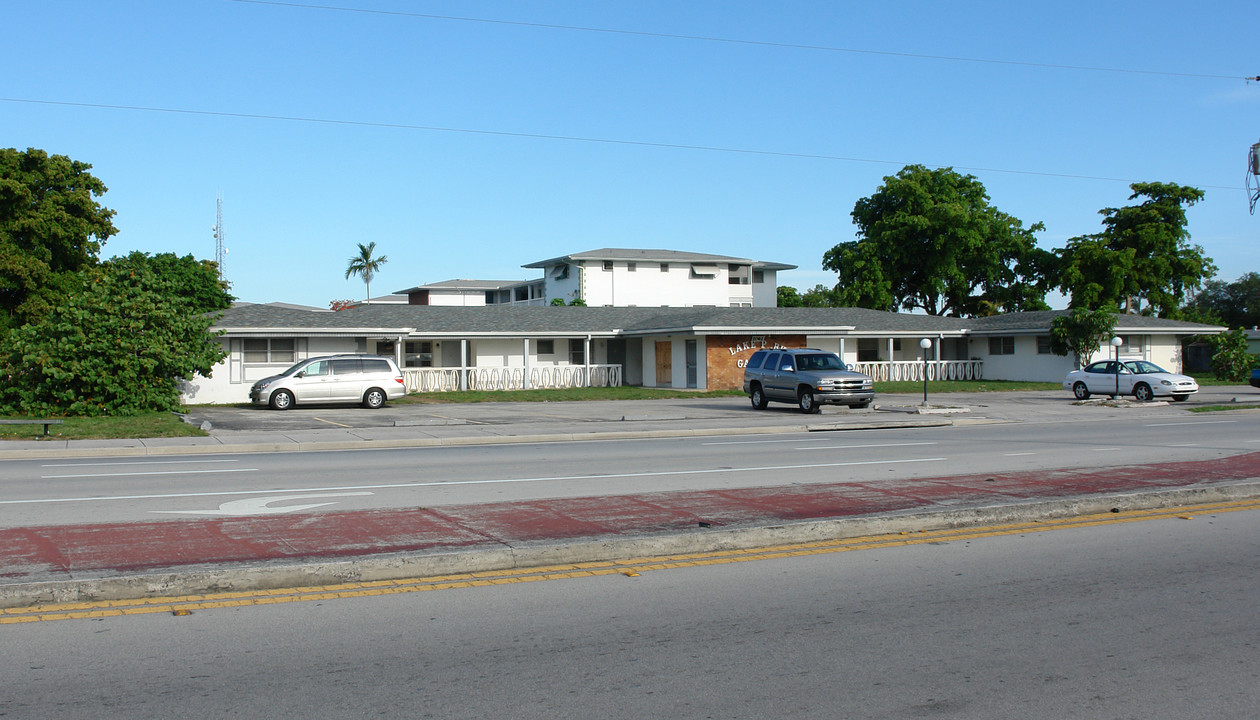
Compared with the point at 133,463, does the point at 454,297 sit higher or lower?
higher

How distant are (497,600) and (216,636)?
5.84 feet

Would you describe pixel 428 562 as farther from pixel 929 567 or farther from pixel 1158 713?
pixel 1158 713

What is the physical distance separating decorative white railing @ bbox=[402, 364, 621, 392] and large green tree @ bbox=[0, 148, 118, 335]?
1716 centimetres

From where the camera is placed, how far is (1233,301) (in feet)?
320

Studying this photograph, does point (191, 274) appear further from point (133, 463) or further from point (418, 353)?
point (133, 463)

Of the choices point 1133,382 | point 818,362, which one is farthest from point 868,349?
point 818,362

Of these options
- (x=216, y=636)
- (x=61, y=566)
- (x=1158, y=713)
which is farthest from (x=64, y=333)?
(x=1158, y=713)

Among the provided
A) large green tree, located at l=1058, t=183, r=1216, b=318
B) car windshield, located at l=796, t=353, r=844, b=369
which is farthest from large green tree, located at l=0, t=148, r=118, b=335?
large green tree, located at l=1058, t=183, r=1216, b=318

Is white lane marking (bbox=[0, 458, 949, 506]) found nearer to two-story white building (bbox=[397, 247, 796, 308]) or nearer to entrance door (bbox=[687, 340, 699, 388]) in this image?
entrance door (bbox=[687, 340, 699, 388])

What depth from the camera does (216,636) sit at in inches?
227

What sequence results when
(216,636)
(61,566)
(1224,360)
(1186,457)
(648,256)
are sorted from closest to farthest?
(216,636) < (61,566) < (1186,457) < (1224,360) < (648,256)

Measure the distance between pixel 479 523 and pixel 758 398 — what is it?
71.5 feet

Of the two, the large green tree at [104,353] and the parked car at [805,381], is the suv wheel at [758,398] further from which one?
the large green tree at [104,353]

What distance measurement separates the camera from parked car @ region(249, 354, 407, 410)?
3044cm
